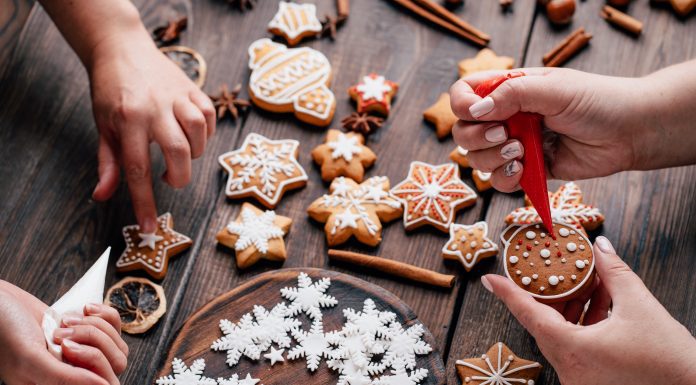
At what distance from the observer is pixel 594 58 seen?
1.86 m

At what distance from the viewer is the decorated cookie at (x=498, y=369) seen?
1467 millimetres

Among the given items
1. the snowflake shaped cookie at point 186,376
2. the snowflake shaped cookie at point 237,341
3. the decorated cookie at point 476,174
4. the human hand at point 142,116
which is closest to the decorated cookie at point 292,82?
the human hand at point 142,116

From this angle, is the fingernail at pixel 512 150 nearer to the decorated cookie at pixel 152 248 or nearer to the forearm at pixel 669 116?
the forearm at pixel 669 116

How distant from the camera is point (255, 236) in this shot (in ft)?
5.33

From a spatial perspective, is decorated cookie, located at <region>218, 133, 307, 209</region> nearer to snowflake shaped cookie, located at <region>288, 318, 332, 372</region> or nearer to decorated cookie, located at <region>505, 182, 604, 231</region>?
snowflake shaped cookie, located at <region>288, 318, 332, 372</region>

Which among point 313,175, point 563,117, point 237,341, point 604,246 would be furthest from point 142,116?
point 604,246

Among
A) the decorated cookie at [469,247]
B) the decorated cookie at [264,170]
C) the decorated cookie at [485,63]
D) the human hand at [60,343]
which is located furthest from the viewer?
the decorated cookie at [485,63]

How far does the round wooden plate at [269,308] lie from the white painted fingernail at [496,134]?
1.26ft

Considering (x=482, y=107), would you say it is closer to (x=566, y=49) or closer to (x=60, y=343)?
(x=566, y=49)

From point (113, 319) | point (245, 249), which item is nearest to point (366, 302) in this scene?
point (245, 249)

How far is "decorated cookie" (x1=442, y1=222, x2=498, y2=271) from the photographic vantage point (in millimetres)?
1590

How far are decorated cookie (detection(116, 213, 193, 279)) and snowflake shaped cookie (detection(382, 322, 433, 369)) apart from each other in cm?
50

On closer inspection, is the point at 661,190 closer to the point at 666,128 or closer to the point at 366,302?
the point at 666,128

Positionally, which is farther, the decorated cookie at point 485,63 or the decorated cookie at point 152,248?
the decorated cookie at point 485,63
